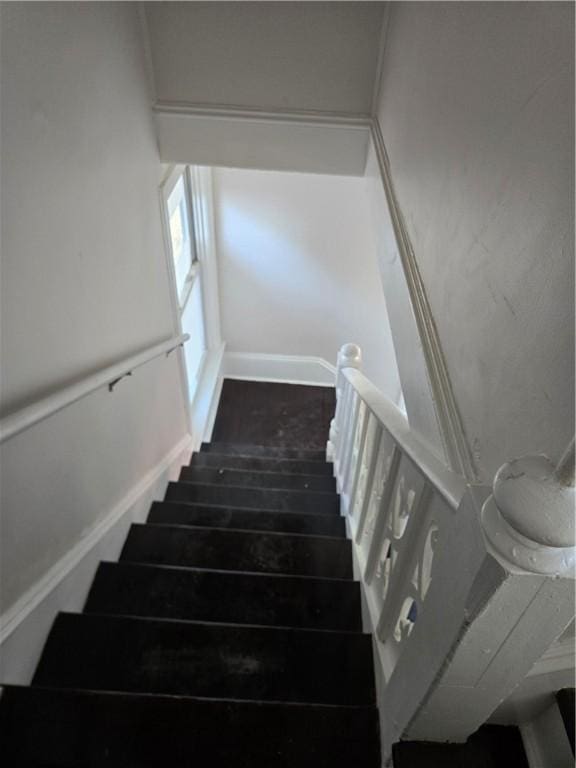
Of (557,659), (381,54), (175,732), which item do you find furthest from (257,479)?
(381,54)

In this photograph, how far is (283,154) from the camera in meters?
2.44

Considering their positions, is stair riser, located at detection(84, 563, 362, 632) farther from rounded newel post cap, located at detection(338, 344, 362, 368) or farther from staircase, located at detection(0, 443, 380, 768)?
rounded newel post cap, located at detection(338, 344, 362, 368)

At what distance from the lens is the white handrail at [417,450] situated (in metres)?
0.85

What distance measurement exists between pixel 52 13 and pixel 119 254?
0.77m

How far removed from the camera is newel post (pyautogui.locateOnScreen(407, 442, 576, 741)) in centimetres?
48

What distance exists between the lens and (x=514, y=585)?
Answer: 0.56 metres

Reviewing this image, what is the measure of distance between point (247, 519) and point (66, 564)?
958 millimetres

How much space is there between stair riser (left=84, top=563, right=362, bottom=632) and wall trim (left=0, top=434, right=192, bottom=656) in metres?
0.15

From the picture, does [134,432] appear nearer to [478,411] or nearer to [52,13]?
[52,13]

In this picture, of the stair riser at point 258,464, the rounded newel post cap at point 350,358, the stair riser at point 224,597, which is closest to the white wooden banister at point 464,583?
the stair riser at point 224,597

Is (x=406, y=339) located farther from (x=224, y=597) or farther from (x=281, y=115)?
(x=281, y=115)

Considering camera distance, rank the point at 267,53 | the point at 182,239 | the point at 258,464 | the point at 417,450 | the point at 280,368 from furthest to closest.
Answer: the point at 280,368 → the point at 182,239 → the point at 258,464 → the point at 267,53 → the point at 417,450

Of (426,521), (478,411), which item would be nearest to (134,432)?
(426,521)

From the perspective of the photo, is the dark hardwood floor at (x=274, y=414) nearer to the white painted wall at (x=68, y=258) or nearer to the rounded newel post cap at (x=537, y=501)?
the white painted wall at (x=68, y=258)
